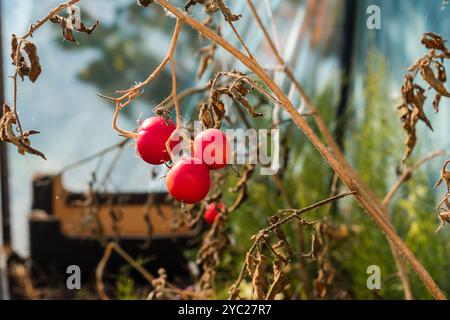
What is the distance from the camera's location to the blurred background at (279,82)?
7.30 feet

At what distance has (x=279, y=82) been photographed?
2.17m

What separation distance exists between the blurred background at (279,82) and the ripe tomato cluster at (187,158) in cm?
135

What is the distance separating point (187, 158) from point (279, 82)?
57.0 inches

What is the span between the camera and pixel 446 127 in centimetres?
210

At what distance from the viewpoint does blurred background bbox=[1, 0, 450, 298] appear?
2227 millimetres

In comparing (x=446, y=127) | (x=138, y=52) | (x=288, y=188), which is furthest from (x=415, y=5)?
(x=138, y=52)

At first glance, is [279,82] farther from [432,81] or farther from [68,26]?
[68,26]

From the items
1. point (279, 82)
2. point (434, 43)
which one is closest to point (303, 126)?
point (434, 43)

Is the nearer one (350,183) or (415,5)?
(350,183)

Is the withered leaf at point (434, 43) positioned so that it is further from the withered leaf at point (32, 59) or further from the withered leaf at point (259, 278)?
the withered leaf at point (32, 59)

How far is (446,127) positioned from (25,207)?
1699mm

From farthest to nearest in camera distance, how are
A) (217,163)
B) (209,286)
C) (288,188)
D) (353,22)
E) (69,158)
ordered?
(353,22) → (69,158) → (288,188) → (209,286) → (217,163)

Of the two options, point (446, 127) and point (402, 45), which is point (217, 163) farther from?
point (402, 45)

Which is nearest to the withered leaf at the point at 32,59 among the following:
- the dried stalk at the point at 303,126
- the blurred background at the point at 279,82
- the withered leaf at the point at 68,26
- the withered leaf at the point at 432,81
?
the withered leaf at the point at 68,26
